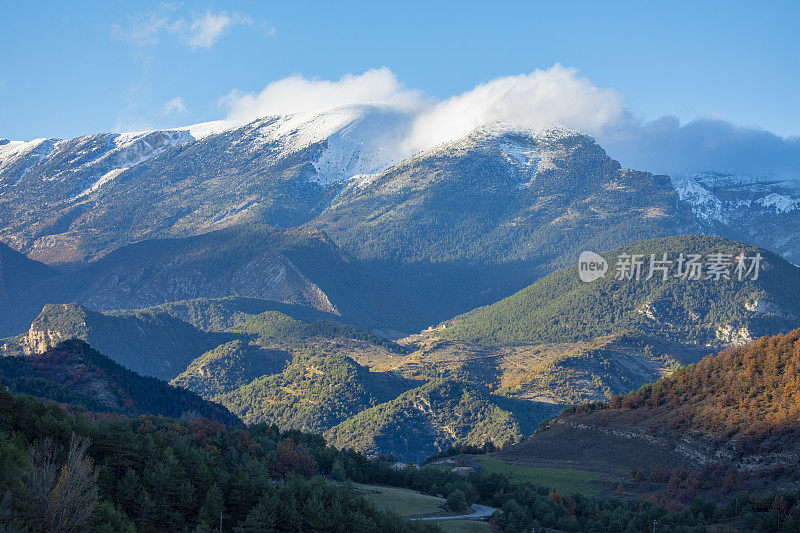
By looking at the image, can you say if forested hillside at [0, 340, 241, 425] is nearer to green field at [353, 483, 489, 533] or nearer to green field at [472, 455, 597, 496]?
green field at [353, 483, 489, 533]

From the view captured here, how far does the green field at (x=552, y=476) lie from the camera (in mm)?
95500

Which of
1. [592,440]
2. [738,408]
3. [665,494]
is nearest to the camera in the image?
[665,494]

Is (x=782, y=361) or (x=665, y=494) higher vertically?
(x=782, y=361)

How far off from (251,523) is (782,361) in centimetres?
6566

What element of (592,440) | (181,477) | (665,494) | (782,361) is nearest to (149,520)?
(181,477)

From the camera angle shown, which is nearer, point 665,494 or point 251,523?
point 251,523

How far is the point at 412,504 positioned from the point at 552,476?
26.7m

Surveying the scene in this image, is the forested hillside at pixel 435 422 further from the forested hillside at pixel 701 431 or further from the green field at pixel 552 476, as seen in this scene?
the green field at pixel 552 476

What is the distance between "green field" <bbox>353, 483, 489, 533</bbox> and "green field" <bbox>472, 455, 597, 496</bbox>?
1598cm

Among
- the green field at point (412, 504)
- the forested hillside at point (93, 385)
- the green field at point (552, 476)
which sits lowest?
the green field at point (412, 504)

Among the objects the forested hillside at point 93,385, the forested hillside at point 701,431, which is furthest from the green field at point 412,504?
the forested hillside at point 93,385

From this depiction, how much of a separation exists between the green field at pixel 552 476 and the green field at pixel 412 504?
52.4 ft

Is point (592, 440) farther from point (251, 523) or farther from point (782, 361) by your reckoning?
point (251, 523)

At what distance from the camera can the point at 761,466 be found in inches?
3442
